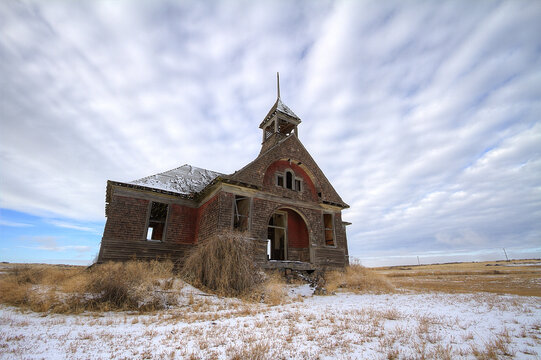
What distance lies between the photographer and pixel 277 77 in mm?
23453

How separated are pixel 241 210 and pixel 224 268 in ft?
21.0

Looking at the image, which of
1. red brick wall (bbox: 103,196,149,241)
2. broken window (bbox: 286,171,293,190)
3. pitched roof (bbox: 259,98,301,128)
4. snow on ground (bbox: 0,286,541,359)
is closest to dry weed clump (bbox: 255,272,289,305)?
snow on ground (bbox: 0,286,541,359)


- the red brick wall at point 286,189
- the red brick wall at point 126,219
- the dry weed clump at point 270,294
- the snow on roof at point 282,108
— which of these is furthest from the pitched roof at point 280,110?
the dry weed clump at point 270,294

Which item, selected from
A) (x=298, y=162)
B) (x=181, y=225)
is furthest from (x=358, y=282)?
(x=181, y=225)

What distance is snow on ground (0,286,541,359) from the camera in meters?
3.76

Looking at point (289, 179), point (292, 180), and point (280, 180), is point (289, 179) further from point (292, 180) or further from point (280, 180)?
point (280, 180)

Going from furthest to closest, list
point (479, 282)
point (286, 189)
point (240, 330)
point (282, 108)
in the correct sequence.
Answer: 1. point (282, 108)
2. point (479, 282)
3. point (286, 189)
4. point (240, 330)

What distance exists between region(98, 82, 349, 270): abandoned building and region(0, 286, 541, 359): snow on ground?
691 centimetres

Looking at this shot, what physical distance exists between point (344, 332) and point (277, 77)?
73.5 feet

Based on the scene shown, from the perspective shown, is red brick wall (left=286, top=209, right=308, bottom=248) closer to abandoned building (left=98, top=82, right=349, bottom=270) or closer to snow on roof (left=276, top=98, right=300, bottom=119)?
abandoned building (left=98, top=82, right=349, bottom=270)

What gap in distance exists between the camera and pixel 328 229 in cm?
1711

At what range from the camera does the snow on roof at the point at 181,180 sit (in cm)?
1539

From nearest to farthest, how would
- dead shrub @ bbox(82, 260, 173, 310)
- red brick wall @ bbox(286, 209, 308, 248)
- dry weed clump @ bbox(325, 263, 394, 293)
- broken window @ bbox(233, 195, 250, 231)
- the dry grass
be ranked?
the dry grass
dead shrub @ bbox(82, 260, 173, 310)
dry weed clump @ bbox(325, 263, 394, 293)
broken window @ bbox(233, 195, 250, 231)
red brick wall @ bbox(286, 209, 308, 248)

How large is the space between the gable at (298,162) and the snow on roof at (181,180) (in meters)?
4.75
